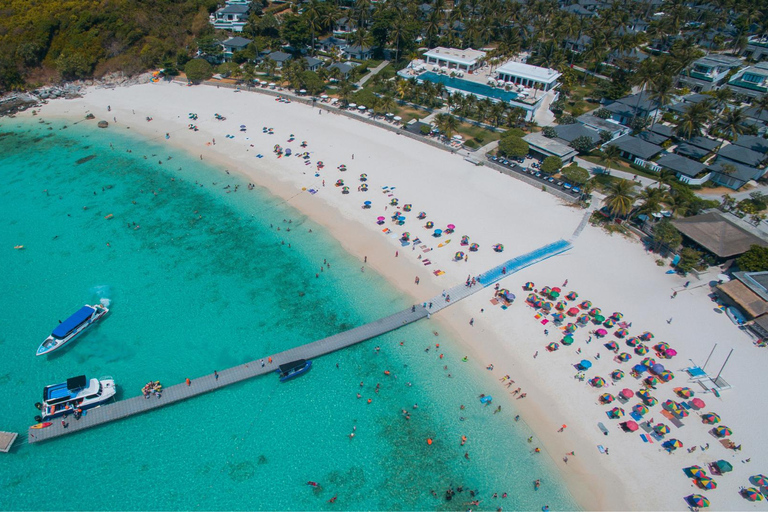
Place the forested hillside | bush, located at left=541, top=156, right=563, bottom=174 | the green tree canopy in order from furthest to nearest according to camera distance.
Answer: the forested hillside
bush, located at left=541, top=156, right=563, bottom=174
the green tree canopy

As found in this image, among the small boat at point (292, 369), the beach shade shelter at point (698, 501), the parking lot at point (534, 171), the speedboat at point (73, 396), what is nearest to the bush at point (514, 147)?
the parking lot at point (534, 171)

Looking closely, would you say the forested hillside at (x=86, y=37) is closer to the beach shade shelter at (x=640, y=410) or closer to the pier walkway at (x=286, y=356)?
the pier walkway at (x=286, y=356)

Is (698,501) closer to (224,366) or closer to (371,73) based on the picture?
(224,366)

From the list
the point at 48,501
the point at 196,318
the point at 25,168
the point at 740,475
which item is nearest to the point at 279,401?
the point at 196,318

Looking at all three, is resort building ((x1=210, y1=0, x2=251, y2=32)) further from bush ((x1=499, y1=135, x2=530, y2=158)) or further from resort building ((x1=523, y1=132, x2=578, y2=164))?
resort building ((x1=523, y1=132, x2=578, y2=164))

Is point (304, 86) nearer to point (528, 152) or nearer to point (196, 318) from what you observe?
point (528, 152)

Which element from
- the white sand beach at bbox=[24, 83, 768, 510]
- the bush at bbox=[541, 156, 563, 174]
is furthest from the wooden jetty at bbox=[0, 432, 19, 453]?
the bush at bbox=[541, 156, 563, 174]

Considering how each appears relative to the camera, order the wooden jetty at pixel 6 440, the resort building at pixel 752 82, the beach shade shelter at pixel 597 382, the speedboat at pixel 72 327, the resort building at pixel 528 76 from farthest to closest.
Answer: the resort building at pixel 528 76 → the resort building at pixel 752 82 → the speedboat at pixel 72 327 → the beach shade shelter at pixel 597 382 → the wooden jetty at pixel 6 440
